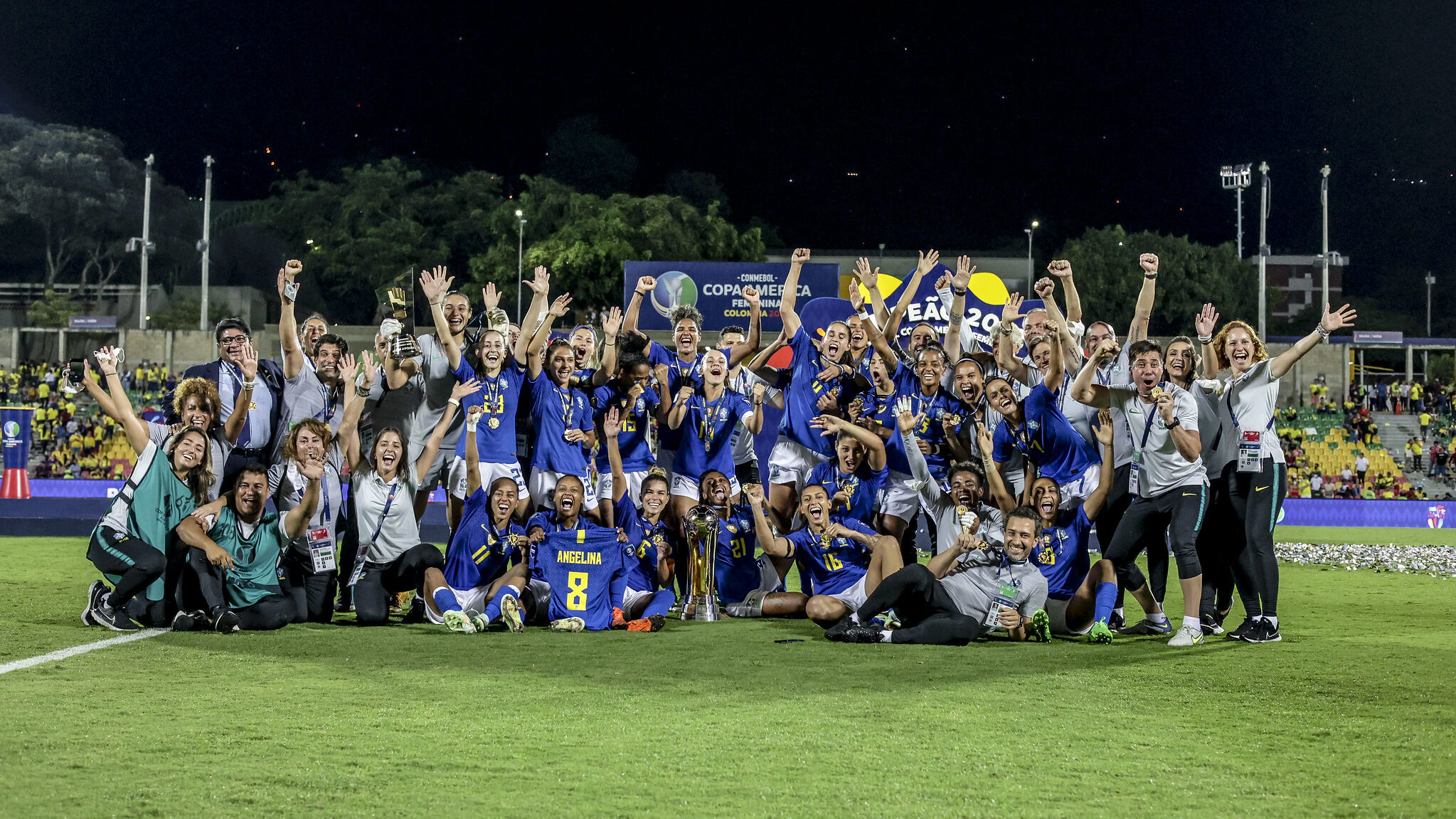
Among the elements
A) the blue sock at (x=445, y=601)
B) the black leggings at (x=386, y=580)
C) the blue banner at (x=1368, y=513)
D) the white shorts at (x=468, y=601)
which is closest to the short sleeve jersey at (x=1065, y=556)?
the white shorts at (x=468, y=601)

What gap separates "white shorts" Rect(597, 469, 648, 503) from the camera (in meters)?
9.38

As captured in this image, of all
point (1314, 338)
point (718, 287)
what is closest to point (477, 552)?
point (1314, 338)

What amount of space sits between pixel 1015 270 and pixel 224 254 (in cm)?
3984

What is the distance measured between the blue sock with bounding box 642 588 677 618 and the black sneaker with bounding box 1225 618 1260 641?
366cm

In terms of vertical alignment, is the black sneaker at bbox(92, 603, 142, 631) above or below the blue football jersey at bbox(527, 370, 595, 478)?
below

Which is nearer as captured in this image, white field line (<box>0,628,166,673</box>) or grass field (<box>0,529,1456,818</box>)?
grass field (<box>0,529,1456,818</box>)

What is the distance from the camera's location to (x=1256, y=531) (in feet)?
26.1

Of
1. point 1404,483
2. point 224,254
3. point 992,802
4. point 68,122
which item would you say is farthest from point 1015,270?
point 68,122

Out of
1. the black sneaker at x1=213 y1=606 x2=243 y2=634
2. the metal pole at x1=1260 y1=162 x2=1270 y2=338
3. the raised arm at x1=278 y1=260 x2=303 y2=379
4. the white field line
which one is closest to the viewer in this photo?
the white field line

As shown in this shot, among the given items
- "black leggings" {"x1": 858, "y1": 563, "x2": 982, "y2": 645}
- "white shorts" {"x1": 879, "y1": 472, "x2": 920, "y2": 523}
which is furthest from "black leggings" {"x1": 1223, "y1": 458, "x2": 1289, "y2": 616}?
"white shorts" {"x1": 879, "y1": 472, "x2": 920, "y2": 523}

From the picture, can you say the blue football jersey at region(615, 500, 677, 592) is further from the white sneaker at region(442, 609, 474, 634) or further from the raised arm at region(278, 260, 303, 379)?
the raised arm at region(278, 260, 303, 379)

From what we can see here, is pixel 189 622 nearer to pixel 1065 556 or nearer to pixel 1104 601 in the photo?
pixel 1065 556

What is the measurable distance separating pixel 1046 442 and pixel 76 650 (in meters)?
6.13

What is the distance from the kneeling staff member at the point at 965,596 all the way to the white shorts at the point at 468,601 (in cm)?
234
